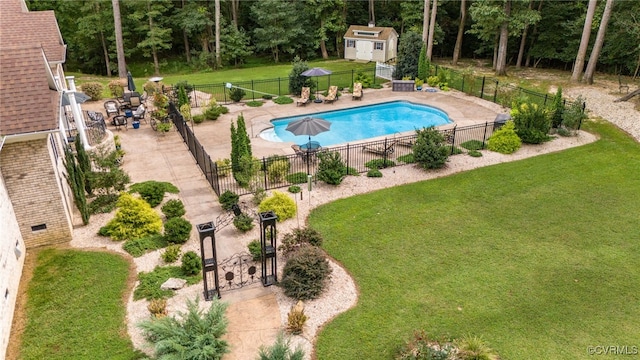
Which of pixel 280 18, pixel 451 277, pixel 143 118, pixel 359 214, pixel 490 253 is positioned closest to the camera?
pixel 451 277

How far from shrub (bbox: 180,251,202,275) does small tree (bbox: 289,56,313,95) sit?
61.7ft

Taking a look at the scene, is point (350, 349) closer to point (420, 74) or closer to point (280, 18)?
point (420, 74)

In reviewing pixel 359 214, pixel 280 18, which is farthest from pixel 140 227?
pixel 280 18

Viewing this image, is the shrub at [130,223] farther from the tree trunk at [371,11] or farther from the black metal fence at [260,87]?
the tree trunk at [371,11]

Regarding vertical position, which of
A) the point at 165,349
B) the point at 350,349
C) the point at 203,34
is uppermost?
the point at 203,34

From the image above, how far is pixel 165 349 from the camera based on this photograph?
8.59 metres

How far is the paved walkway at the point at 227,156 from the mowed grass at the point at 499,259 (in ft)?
5.47

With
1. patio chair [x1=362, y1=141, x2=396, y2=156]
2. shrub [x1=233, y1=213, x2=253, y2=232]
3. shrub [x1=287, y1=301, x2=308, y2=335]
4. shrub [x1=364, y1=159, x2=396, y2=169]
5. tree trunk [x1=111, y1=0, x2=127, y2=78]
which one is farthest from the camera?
tree trunk [x1=111, y1=0, x2=127, y2=78]

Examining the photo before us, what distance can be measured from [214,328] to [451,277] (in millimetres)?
6094

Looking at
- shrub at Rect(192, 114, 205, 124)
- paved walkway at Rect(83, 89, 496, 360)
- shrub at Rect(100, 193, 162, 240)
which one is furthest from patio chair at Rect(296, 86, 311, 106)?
shrub at Rect(100, 193, 162, 240)

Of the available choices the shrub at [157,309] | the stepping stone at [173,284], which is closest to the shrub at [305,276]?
the stepping stone at [173,284]

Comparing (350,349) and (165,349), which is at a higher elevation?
(165,349)

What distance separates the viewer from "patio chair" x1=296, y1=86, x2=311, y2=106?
27147mm

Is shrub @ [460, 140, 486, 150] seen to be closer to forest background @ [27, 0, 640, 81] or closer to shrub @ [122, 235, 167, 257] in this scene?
shrub @ [122, 235, 167, 257]
